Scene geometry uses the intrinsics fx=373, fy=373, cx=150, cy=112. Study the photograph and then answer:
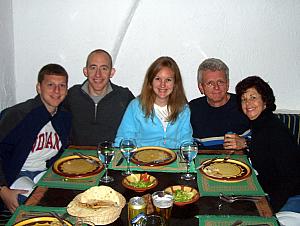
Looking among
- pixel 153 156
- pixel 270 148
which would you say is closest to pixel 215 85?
pixel 270 148

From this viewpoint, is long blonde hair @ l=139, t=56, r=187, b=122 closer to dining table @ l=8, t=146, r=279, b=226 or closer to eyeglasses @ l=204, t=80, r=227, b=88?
eyeglasses @ l=204, t=80, r=227, b=88

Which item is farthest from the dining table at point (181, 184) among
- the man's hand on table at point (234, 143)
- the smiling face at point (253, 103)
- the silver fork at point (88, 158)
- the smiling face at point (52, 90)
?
the smiling face at point (52, 90)

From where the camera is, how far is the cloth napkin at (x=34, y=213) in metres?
1.62

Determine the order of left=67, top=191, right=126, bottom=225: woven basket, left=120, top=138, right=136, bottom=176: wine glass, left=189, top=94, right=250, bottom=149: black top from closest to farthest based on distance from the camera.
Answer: left=67, top=191, right=126, bottom=225: woven basket
left=120, top=138, right=136, bottom=176: wine glass
left=189, top=94, right=250, bottom=149: black top

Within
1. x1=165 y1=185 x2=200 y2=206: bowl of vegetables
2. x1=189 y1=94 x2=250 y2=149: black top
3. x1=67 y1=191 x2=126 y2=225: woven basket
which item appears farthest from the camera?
x1=189 y1=94 x2=250 y2=149: black top

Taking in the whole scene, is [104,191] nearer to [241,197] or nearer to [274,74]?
[241,197]

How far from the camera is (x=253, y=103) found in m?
2.57

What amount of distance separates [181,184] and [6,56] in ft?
7.63

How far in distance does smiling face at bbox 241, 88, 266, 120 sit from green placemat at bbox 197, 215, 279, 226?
1069 mm

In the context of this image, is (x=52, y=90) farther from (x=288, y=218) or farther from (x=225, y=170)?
(x=288, y=218)

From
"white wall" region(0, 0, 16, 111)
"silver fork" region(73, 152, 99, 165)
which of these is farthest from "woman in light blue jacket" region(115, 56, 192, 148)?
"white wall" region(0, 0, 16, 111)

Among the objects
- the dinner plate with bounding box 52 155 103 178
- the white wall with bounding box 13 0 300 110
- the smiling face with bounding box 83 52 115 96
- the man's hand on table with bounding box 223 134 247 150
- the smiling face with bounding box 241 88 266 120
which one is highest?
the white wall with bounding box 13 0 300 110

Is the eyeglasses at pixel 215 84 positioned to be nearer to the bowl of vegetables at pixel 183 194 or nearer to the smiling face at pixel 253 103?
the smiling face at pixel 253 103

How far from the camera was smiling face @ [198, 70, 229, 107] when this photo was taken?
9.52ft
